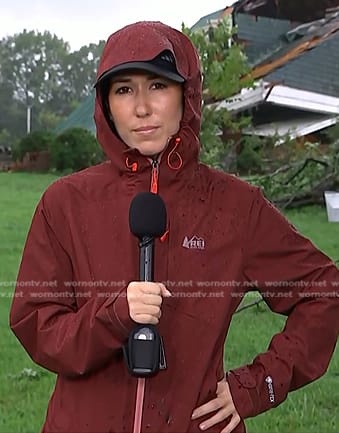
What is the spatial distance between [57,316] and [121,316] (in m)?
0.16

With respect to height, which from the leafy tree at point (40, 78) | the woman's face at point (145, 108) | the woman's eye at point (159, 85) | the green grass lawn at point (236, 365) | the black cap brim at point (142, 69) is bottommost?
the green grass lawn at point (236, 365)

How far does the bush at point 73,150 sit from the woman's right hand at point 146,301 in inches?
568

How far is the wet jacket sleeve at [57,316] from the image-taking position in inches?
53.4

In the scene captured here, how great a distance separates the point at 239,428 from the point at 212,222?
1.24 feet

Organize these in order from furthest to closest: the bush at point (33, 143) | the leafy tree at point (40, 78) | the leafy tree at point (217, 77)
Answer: the bush at point (33, 143) → the leafy tree at point (40, 78) → the leafy tree at point (217, 77)

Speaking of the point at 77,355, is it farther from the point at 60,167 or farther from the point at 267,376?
the point at 60,167

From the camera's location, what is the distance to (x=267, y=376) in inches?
60.9

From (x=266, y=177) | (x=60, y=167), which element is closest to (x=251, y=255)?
(x=266, y=177)

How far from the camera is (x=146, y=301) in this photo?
Answer: 50.1 inches

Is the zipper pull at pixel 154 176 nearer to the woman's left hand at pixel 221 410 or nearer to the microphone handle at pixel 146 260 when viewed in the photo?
the microphone handle at pixel 146 260

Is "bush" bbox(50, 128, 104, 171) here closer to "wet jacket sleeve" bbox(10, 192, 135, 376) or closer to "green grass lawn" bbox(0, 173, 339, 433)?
"green grass lawn" bbox(0, 173, 339, 433)

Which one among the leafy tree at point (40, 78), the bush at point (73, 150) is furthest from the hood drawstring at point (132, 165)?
the bush at point (73, 150)

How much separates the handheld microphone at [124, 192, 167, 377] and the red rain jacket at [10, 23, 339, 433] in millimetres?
A: 54

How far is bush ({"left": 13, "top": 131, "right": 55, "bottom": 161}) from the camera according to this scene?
1889 centimetres
